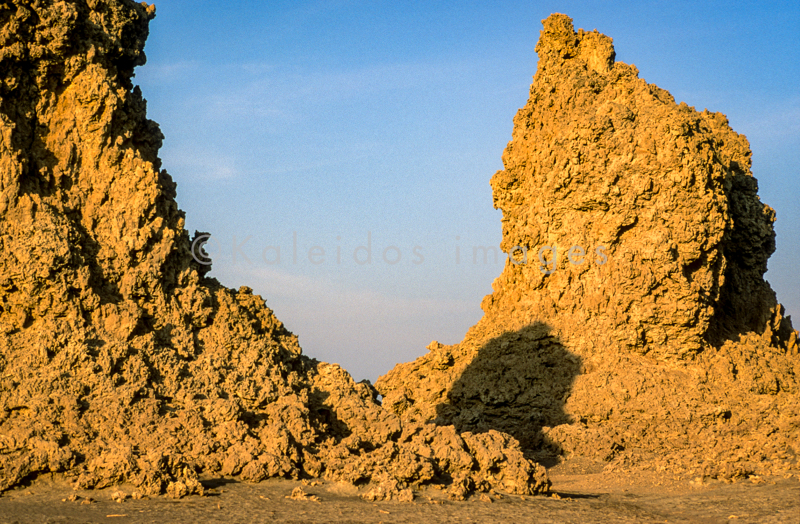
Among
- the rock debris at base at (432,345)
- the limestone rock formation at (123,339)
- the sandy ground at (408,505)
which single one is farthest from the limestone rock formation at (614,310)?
the limestone rock formation at (123,339)

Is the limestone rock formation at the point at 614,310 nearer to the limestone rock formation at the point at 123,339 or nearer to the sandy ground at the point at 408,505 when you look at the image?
the sandy ground at the point at 408,505

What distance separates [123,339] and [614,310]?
8.57 meters

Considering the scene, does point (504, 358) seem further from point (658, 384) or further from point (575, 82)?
point (575, 82)

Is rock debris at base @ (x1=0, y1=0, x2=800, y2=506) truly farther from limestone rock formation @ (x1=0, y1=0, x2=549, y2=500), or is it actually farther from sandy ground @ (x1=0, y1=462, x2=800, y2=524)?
sandy ground @ (x1=0, y1=462, x2=800, y2=524)

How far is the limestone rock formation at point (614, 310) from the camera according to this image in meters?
13.5

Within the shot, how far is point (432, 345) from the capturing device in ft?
55.0

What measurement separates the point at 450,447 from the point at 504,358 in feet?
18.3

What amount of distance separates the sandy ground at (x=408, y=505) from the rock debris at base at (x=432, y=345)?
229 millimetres

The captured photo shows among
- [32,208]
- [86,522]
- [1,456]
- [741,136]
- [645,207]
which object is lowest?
[86,522]

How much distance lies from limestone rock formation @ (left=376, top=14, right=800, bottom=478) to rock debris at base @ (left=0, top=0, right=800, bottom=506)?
0.04 metres

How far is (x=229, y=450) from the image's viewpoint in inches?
354

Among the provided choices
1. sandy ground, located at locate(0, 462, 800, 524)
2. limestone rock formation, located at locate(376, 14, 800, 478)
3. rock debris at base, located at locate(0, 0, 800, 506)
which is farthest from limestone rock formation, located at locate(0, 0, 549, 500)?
limestone rock formation, located at locate(376, 14, 800, 478)

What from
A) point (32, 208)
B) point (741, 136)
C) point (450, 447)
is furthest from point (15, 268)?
point (741, 136)

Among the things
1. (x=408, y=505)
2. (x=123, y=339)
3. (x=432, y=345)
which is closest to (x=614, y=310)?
(x=432, y=345)
